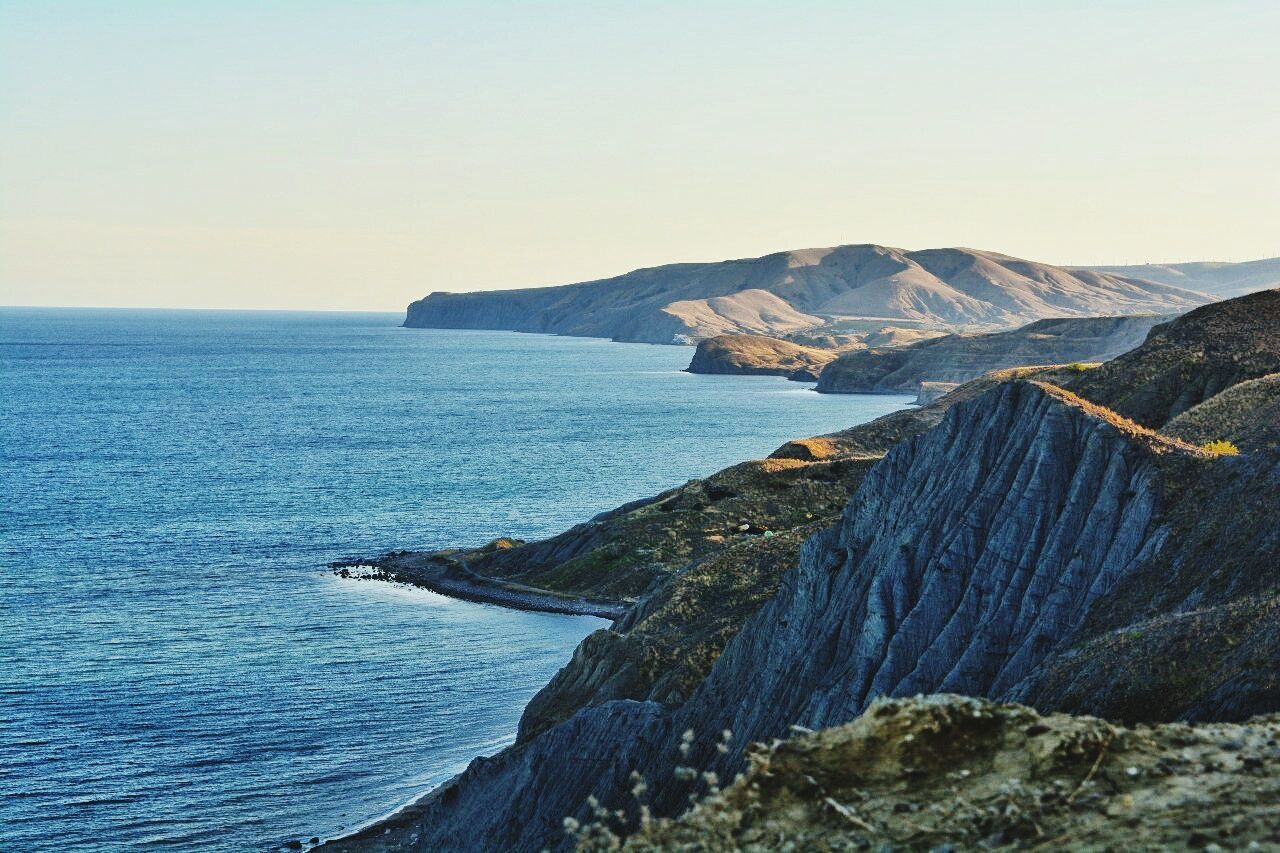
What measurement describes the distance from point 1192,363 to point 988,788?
54477mm

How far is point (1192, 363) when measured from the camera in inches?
2482

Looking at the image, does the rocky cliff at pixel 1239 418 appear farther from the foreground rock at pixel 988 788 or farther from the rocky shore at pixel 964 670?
the foreground rock at pixel 988 788

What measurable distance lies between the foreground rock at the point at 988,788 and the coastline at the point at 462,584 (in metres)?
64.7

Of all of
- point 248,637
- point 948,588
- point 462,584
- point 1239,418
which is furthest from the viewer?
point 462,584

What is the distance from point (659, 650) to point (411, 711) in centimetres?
1919

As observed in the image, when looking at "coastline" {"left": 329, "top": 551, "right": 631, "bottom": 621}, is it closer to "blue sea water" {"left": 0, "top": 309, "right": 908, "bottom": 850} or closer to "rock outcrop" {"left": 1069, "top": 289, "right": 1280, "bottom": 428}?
"blue sea water" {"left": 0, "top": 309, "right": 908, "bottom": 850}

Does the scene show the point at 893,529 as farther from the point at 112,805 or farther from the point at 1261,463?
the point at 112,805

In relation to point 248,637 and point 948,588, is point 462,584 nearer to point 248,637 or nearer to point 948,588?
point 248,637

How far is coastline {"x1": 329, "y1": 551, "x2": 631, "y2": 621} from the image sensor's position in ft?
272

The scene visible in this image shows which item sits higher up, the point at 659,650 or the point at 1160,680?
the point at 1160,680

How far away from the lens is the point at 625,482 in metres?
134

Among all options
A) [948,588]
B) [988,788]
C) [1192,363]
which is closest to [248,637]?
[1192,363]

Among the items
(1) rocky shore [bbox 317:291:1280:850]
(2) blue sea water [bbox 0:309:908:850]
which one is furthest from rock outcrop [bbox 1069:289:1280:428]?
(2) blue sea water [bbox 0:309:908:850]

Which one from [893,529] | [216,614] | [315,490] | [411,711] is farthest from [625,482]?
[893,529]
